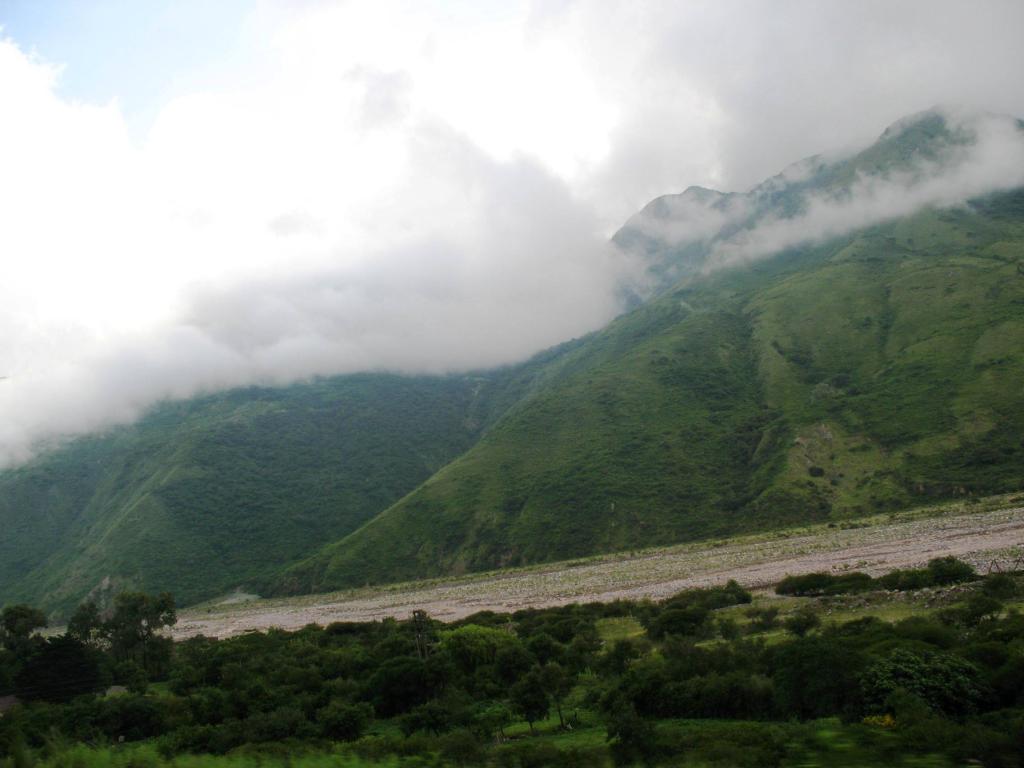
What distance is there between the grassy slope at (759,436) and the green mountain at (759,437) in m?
0.41

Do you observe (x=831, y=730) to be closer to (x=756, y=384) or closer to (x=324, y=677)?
(x=324, y=677)

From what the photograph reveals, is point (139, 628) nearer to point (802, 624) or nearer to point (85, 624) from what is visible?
point (85, 624)

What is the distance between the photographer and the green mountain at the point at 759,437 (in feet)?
383

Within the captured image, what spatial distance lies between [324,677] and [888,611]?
34420 mm

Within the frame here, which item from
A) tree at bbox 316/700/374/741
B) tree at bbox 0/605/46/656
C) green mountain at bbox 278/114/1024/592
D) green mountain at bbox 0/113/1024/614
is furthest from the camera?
green mountain at bbox 0/113/1024/614

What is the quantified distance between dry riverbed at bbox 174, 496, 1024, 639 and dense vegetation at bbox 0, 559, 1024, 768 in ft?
48.2

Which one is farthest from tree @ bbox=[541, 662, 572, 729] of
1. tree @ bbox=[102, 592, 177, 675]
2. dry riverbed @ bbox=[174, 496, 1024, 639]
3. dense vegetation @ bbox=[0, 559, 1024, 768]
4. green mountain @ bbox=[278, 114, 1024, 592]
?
green mountain @ bbox=[278, 114, 1024, 592]

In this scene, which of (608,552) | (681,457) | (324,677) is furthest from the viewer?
(681,457)

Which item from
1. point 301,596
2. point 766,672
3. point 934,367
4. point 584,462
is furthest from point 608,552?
point 766,672

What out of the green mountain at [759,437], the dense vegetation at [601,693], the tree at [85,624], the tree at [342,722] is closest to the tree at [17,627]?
the dense vegetation at [601,693]

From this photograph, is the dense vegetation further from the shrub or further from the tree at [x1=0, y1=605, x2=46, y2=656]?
the tree at [x1=0, y1=605, x2=46, y2=656]

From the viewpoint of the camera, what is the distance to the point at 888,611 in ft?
124

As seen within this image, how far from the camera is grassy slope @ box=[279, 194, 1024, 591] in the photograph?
11706 cm

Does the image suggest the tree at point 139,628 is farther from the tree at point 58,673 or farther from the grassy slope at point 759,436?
the grassy slope at point 759,436
